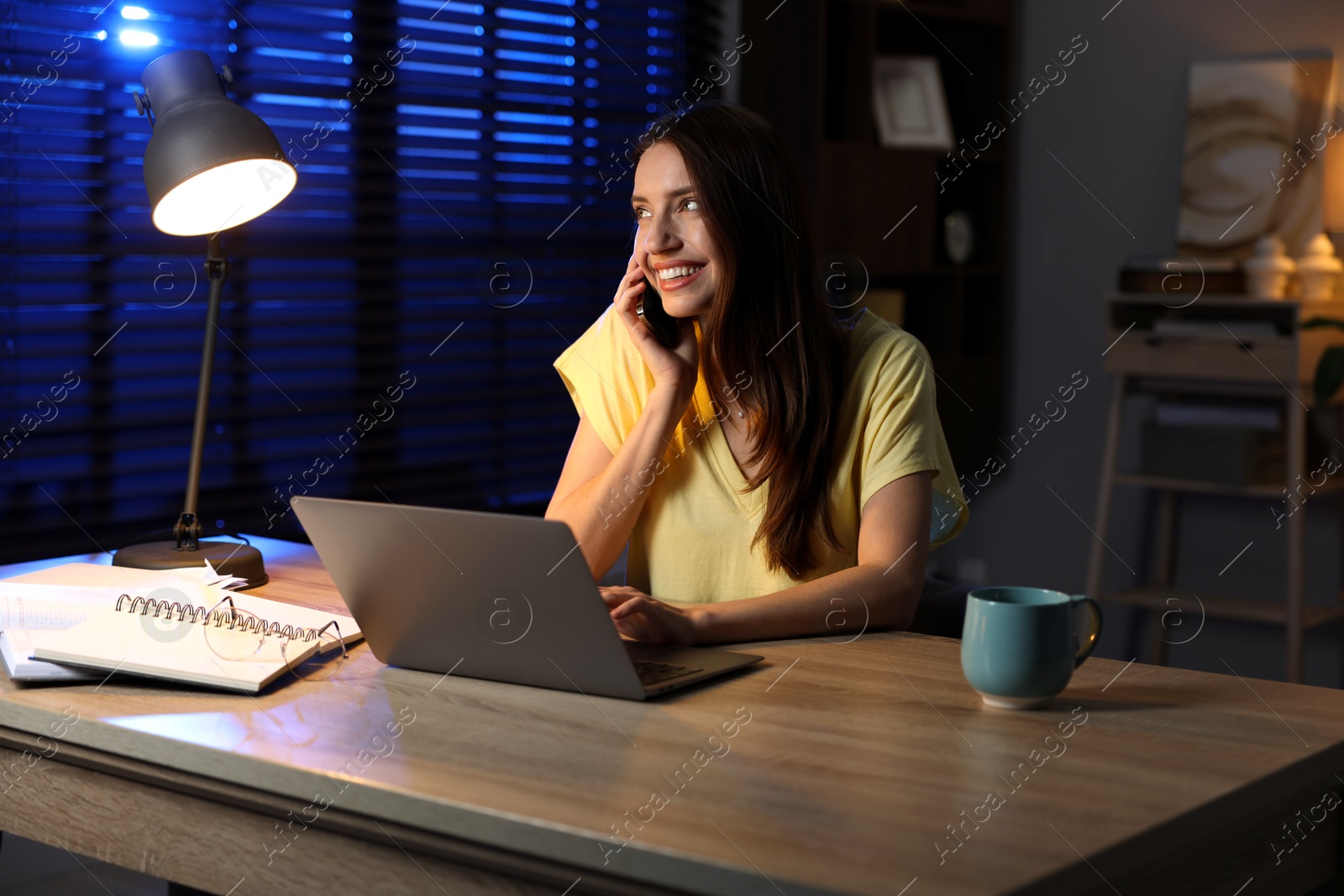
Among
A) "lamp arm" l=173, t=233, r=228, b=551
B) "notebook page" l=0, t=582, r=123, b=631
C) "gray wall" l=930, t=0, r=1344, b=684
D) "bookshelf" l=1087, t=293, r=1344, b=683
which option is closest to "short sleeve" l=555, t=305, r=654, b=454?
"lamp arm" l=173, t=233, r=228, b=551

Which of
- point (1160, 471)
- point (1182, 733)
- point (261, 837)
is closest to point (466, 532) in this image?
point (261, 837)

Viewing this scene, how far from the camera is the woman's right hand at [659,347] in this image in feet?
5.87

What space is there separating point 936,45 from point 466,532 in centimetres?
334

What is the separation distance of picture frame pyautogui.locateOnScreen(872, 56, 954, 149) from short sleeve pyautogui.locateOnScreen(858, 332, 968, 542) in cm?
225

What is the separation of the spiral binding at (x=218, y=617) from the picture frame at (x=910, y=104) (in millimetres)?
2858

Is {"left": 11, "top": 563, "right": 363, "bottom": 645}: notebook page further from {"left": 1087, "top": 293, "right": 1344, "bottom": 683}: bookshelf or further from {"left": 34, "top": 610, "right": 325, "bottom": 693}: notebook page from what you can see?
{"left": 1087, "top": 293, "right": 1344, "bottom": 683}: bookshelf

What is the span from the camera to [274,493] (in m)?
2.58

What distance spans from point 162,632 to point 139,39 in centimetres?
137

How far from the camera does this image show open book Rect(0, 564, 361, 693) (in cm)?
124

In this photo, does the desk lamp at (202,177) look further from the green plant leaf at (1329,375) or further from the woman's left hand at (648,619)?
the green plant leaf at (1329,375)

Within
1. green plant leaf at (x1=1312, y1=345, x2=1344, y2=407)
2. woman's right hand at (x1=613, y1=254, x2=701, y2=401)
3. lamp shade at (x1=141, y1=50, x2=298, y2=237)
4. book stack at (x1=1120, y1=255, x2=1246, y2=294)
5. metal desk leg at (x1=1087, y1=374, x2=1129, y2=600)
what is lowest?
metal desk leg at (x1=1087, y1=374, x2=1129, y2=600)

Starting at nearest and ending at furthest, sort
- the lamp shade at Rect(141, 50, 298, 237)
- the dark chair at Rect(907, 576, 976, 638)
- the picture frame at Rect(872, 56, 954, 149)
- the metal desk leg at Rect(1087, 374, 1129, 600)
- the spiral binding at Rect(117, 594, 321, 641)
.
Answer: the spiral binding at Rect(117, 594, 321, 641) < the lamp shade at Rect(141, 50, 298, 237) < the dark chair at Rect(907, 576, 976, 638) < the metal desk leg at Rect(1087, 374, 1129, 600) < the picture frame at Rect(872, 56, 954, 149)

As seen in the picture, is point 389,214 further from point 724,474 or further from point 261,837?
point 261,837

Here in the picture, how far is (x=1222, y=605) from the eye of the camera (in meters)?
3.64
